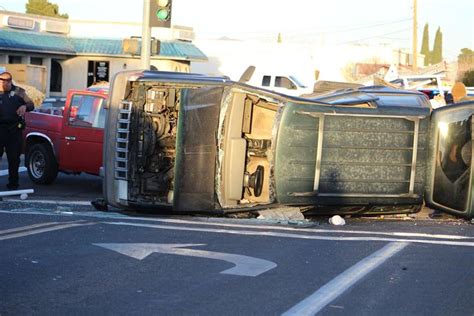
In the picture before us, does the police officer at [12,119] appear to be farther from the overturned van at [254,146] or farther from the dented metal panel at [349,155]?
the dented metal panel at [349,155]

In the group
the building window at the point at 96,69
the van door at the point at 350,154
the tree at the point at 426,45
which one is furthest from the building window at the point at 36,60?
the tree at the point at 426,45

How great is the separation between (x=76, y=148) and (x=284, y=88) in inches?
693

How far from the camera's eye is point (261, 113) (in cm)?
1142

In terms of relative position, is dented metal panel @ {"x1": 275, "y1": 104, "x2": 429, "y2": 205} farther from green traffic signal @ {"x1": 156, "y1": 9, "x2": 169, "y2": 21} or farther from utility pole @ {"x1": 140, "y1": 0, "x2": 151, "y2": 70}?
utility pole @ {"x1": 140, "y1": 0, "x2": 151, "y2": 70}

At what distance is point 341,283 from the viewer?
731 centimetres

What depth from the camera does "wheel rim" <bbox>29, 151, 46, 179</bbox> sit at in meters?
15.4

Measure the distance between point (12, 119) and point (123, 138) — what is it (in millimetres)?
3291

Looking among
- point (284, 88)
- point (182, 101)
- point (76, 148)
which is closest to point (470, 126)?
point (182, 101)

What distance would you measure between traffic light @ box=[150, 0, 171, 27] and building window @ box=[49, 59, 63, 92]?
91.5 ft

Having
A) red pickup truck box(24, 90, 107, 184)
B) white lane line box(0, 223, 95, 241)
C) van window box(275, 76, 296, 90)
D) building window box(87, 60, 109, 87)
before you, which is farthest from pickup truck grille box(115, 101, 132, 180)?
building window box(87, 60, 109, 87)

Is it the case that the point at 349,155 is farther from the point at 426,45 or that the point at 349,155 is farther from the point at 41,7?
the point at 426,45

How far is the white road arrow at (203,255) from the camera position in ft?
25.8

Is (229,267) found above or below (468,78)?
below

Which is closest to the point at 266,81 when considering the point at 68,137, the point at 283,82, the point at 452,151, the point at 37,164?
the point at 283,82
